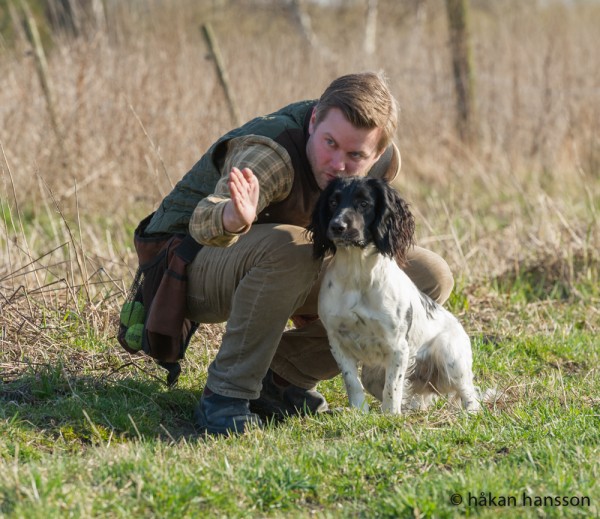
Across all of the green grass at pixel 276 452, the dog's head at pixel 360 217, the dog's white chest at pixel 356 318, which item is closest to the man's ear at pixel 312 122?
the dog's head at pixel 360 217

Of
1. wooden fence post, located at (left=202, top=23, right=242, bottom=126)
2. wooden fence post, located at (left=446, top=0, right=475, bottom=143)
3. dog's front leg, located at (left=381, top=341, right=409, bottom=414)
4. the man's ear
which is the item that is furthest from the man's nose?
wooden fence post, located at (left=446, top=0, right=475, bottom=143)

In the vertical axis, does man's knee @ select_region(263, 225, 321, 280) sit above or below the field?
above

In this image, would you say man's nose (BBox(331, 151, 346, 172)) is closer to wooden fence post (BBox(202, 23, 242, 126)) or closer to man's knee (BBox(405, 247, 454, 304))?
man's knee (BBox(405, 247, 454, 304))

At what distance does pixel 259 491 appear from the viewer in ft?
9.92

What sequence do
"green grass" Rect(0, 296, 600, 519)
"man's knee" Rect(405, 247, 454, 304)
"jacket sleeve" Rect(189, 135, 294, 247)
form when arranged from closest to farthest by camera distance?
"green grass" Rect(0, 296, 600, 519)
"jacket sleeve" Rect(189, 135, 294, 247)
"man's knee" Rect(405, 247, 454, 304)

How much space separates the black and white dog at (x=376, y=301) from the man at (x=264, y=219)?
135 mm

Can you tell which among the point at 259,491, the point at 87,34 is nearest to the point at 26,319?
the point at 259,491

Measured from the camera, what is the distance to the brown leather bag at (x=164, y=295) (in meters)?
4.08

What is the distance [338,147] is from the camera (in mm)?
3949

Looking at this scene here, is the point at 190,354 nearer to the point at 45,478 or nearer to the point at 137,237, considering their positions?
the point at 137,237

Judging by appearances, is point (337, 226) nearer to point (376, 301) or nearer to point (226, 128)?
point (376, 301)

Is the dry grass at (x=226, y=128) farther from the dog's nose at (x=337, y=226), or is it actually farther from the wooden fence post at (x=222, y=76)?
the dog's nose at (x=337, y=226)

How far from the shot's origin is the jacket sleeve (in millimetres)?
3650

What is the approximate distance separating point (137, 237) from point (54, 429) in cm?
103
